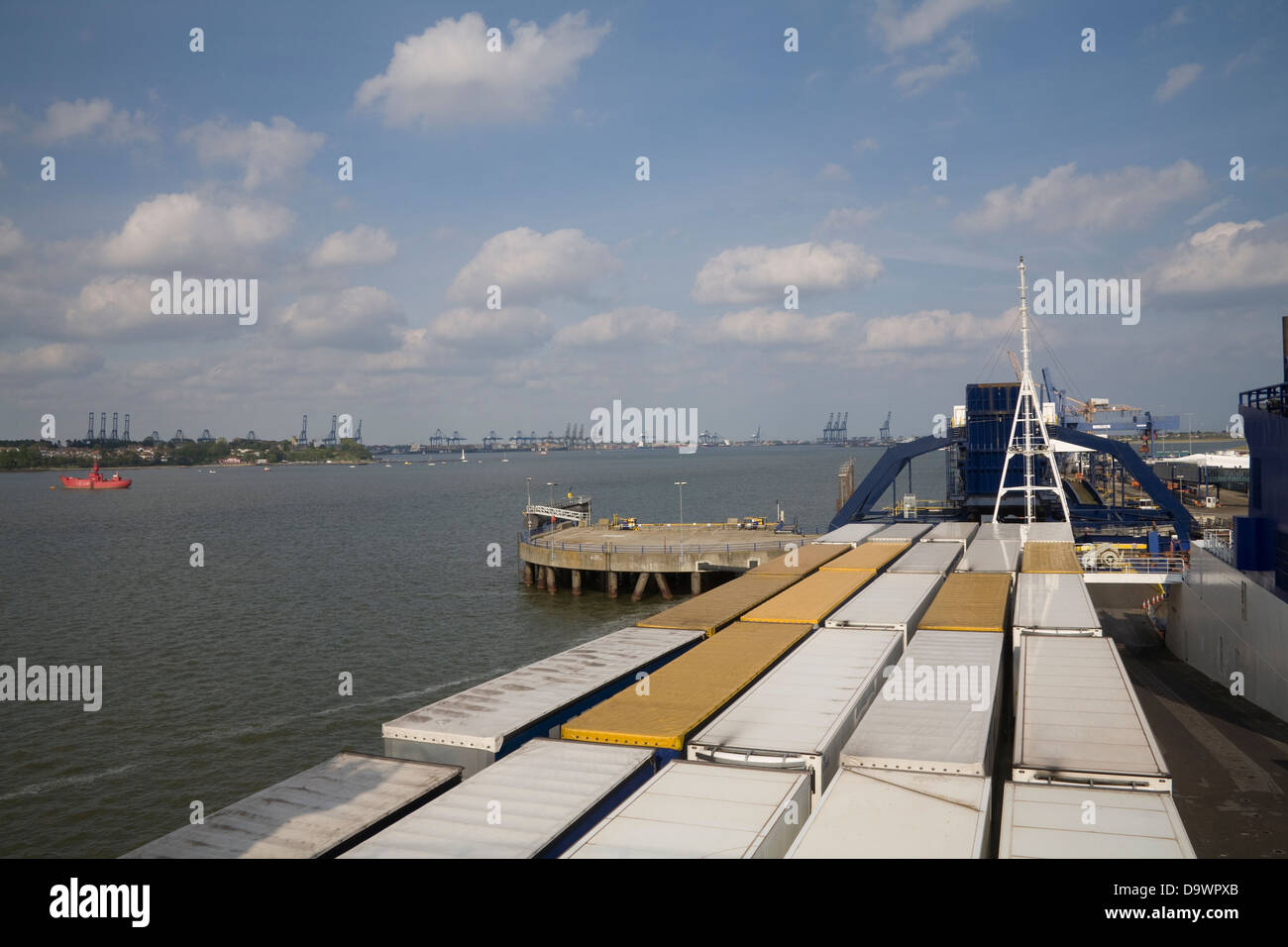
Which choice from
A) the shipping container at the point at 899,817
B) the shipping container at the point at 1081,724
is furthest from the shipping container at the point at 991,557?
the shipping container at the point at 899,817

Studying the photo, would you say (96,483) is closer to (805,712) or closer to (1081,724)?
(805,712)

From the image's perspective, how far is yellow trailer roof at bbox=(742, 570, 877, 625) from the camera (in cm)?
2622

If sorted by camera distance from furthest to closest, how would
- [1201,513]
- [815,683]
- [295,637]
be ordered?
[1201,513], [295,637], [815,683]

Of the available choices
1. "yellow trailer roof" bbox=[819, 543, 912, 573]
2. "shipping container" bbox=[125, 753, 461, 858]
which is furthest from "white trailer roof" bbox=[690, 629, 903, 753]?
"yellow trailer roof" bbox=[819, 543, 912, 573]

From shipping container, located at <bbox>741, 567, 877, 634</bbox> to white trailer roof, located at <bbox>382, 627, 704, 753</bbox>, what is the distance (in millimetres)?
3094

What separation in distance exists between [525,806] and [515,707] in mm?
5325

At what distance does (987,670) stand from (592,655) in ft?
33.0

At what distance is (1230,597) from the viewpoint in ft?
87.8

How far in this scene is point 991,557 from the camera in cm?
3688

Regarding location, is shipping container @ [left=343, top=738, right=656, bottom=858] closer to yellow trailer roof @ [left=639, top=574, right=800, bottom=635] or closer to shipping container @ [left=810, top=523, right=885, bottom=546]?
yellow trailer roof @ [left=639, top=574, right=800, bottom=635]

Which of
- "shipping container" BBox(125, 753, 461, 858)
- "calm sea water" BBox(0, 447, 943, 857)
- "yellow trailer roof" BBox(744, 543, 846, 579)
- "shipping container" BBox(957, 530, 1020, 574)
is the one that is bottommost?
"calm sea water" BBox(0, 447, 943, 857)

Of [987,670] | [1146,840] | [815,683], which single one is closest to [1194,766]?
[987,670]

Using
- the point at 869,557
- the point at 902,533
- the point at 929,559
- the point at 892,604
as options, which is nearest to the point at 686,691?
the point at 892,604
